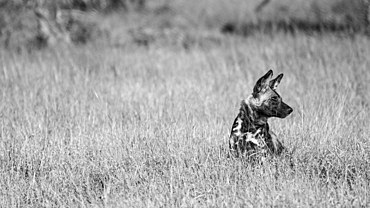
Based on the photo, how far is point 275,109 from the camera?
4.45 meters

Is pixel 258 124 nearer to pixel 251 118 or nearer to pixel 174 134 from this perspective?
→ pixel 251 118

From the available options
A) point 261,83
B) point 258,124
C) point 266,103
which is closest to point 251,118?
point 258,124

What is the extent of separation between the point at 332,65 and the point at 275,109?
4.53 meters

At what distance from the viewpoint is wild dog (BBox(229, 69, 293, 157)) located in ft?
14.5

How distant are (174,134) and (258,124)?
94cm

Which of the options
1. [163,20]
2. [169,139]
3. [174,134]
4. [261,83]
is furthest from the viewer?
[163,20]

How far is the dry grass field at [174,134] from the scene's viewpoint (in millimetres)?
4070

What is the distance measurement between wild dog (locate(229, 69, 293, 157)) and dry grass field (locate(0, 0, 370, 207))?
14 cm

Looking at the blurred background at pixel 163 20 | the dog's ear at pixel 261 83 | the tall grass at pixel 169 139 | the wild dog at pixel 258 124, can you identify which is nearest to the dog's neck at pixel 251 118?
the wild dog at pixel 258 124

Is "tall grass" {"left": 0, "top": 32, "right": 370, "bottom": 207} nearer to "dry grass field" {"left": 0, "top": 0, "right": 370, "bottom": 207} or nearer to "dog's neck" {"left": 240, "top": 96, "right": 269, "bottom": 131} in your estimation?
"dry grass field" {"left": 0, "top": 0, "right": 370, "bottom": 207}

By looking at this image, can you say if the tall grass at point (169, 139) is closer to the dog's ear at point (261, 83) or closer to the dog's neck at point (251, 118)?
the dog's neck at point (251, 118)

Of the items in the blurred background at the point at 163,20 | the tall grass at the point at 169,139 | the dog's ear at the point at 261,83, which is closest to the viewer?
the tall grass at the point at 169,139

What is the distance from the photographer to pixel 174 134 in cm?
503

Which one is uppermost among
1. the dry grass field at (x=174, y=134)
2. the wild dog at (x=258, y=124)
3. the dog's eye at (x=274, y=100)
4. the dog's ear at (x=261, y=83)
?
the dog's ear at (x=261, y=83)
